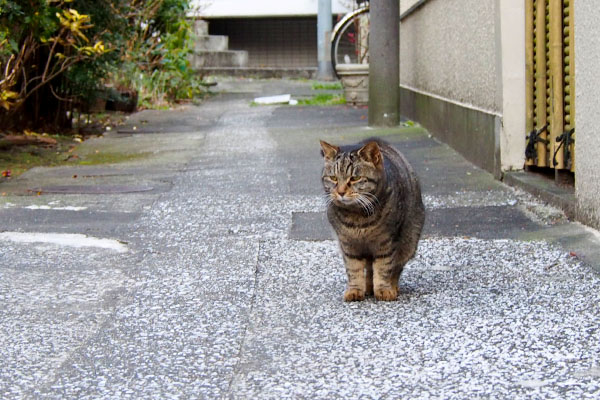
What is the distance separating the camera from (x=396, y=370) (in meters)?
3.73

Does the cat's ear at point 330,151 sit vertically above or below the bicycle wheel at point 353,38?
below

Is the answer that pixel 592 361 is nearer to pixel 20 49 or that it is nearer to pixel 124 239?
pixel 124 239

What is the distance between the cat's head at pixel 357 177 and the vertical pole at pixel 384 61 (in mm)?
8099

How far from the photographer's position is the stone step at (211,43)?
88.3 ft

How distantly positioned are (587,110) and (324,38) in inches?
793

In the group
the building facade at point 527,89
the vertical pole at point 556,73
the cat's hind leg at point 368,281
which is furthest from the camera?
the vertical pole at point 556,73

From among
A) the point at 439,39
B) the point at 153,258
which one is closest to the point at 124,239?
the point at 153,258

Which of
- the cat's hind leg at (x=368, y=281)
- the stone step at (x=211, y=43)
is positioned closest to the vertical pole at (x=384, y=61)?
the cat's hind leg at (x=368, y=281)

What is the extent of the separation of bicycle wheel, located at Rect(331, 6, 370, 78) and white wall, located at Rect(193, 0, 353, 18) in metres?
1.11

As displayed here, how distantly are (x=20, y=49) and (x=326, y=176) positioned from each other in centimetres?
720

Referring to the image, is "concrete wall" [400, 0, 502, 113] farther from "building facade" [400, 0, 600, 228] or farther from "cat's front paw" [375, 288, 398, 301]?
"cat's front paw" [375, 288, 398, 301]

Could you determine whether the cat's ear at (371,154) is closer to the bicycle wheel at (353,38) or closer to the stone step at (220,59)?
the bicycle wheel at (353,38)

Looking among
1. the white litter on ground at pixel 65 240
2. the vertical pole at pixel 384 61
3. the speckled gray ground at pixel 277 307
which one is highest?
the vertical pole at pixel 384 61

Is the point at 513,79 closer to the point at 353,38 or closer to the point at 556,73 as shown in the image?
the point at 556,73
